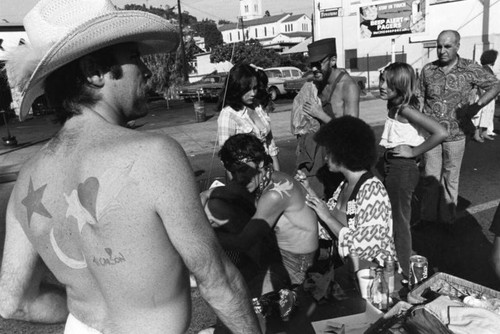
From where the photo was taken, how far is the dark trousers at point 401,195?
3676 millimetres

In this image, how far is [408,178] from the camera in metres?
3.83

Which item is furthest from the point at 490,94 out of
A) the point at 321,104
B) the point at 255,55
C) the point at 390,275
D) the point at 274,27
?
the point at 274,27

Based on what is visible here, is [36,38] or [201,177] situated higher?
[36,38]

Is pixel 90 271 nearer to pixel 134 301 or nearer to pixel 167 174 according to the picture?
pixel 134 301

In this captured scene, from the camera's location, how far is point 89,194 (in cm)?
129

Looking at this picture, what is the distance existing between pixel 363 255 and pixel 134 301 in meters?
1.74

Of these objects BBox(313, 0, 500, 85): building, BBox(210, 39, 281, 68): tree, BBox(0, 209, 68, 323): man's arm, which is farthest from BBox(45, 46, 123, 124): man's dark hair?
BBox(210, 39, 281, 68): tree

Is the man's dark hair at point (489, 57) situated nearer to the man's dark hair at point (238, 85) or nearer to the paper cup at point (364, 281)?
the man's dark hair at point (238, 85)

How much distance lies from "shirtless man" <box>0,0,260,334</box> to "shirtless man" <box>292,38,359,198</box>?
9.16ft

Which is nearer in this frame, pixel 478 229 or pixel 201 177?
pixel 478 229

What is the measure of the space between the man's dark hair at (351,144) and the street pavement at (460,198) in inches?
52.5

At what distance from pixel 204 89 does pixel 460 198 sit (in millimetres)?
19350

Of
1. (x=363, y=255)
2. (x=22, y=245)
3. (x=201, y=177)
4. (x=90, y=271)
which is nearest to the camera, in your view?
(x=90, y=271)

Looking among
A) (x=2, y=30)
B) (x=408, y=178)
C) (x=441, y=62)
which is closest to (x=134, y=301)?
(x=408, y=178)
